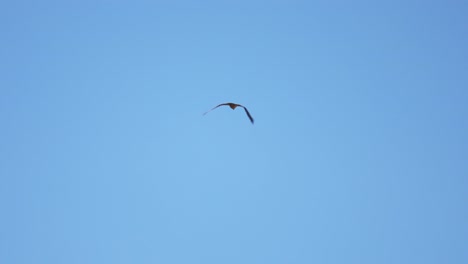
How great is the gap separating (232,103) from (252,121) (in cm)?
391

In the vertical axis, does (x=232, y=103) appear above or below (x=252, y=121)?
above

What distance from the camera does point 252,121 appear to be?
33.2 m

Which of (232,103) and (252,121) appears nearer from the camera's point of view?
(252,121)

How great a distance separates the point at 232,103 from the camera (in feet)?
121
